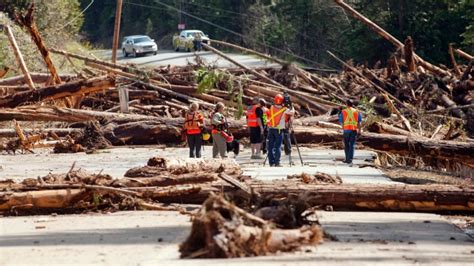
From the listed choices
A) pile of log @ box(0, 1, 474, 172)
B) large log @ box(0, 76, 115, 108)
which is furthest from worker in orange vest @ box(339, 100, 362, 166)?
large log @ box(0, 76, 115, 108)

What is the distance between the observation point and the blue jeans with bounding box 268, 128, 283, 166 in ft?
75.7

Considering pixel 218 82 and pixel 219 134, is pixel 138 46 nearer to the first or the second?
pixel 218 82

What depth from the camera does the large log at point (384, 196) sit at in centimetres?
1538

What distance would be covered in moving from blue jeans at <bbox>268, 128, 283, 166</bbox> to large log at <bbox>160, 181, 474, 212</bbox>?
7432 millimetres

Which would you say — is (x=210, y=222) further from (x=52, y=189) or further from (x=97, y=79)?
(x=97, y=79)

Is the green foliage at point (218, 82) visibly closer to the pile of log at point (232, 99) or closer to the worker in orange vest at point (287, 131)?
the pile of log at point (232, 99)

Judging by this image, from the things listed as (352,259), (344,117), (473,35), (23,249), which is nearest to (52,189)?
(23,249)

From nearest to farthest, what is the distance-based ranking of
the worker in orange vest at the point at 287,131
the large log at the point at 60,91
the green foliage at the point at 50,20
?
the worker in orange vest at the point at 287,131 → the large log at the point at 60,91 → the green foliage at the point at 50,20

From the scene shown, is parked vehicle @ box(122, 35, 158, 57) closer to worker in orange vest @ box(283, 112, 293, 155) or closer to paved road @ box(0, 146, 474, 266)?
worker in orange vest @ box(283, 112, 293, 155)

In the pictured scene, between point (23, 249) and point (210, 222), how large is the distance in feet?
8.76

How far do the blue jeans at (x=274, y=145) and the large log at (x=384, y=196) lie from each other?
743 cm

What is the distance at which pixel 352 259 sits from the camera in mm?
11305

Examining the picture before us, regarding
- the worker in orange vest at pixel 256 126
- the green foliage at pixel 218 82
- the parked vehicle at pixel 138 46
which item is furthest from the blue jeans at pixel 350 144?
the parked vehicle at pixel 138 46

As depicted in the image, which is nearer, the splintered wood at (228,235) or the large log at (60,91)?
the splintered wood at (228,235)
